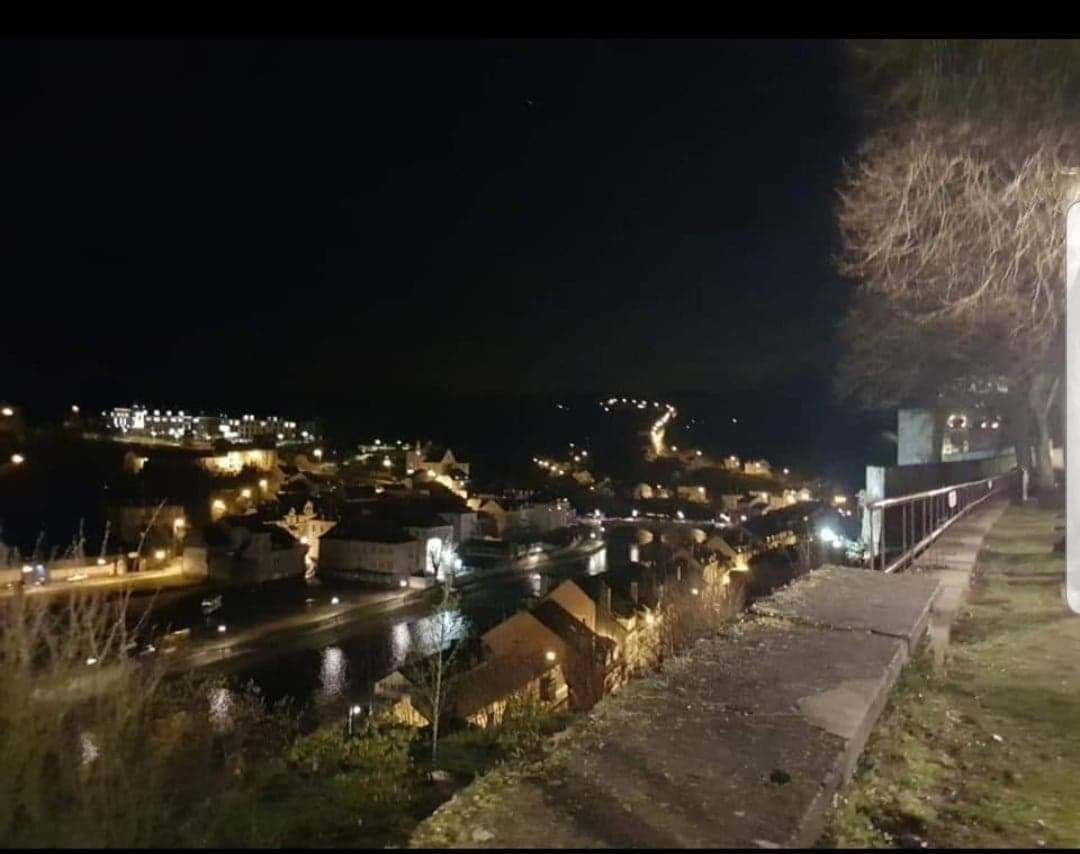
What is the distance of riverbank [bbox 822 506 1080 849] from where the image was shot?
3.39 m

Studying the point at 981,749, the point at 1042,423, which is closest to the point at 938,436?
the point at 1042,423

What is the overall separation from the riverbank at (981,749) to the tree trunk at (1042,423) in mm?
10001

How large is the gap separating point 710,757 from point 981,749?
5.28 feet

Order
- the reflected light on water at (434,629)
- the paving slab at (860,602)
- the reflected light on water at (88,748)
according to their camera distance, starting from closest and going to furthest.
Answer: the reflected light on water at (88,748) → the paving slab at (860,602) → the reflected light on water at (434,629)

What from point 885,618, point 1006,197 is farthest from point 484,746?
point 1006,197

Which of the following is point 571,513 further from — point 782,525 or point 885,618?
point 885,618

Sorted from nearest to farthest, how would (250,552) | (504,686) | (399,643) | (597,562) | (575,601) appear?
1. (504,686)
2. (575,601)
3. (399,643)
4. (250,552)
5. (597,562)

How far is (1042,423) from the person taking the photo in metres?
18.8

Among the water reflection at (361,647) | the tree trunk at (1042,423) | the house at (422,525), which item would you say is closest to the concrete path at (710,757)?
the water reflection at (361,647)

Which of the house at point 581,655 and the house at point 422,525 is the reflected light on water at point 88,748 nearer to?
the house at point 581,655

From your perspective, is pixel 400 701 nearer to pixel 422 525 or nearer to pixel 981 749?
pixel 981 749

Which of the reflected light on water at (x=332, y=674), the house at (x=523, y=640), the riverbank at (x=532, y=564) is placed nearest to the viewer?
the house at (x=523, y=640)

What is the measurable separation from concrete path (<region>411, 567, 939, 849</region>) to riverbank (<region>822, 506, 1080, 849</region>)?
0.46 ft

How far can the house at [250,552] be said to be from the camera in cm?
3662
